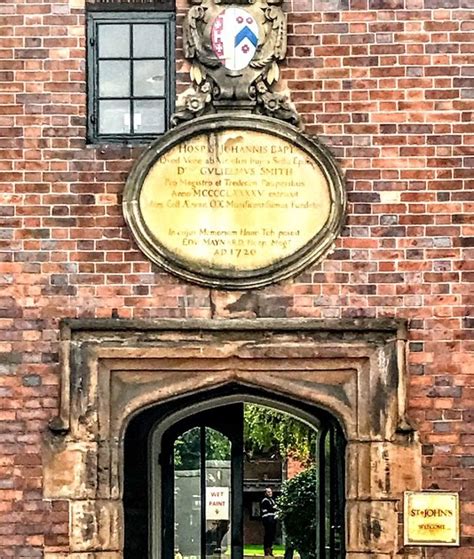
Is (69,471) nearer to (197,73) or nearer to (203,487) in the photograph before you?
(197,73)

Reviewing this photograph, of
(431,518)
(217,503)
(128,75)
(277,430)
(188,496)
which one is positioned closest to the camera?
(431,518)

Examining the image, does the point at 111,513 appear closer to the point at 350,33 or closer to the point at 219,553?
the point at 350,33

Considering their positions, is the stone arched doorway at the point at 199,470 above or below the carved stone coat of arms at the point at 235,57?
below

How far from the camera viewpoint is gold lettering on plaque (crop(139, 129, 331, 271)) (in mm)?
9633

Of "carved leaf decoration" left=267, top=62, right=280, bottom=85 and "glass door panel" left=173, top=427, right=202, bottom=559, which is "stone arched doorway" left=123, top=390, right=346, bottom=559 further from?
"carved leaf decoration" left=267, top=62, right=280, bottom=85

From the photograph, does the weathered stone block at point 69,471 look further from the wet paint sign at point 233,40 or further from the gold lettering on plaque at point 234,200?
the wet paint sign at point 233,40

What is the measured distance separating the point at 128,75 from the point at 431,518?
11.8 feet

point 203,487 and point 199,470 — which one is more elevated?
point 199,470

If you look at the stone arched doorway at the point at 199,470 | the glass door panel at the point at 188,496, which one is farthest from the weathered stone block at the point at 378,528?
the glass door panel at the point at 188,496

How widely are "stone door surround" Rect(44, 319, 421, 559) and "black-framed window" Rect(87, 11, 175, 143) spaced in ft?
4.39

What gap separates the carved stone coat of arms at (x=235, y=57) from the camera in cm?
968

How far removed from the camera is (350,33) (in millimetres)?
9781

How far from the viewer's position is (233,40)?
9680mm

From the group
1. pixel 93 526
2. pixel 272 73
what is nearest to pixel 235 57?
pixel 272 73
